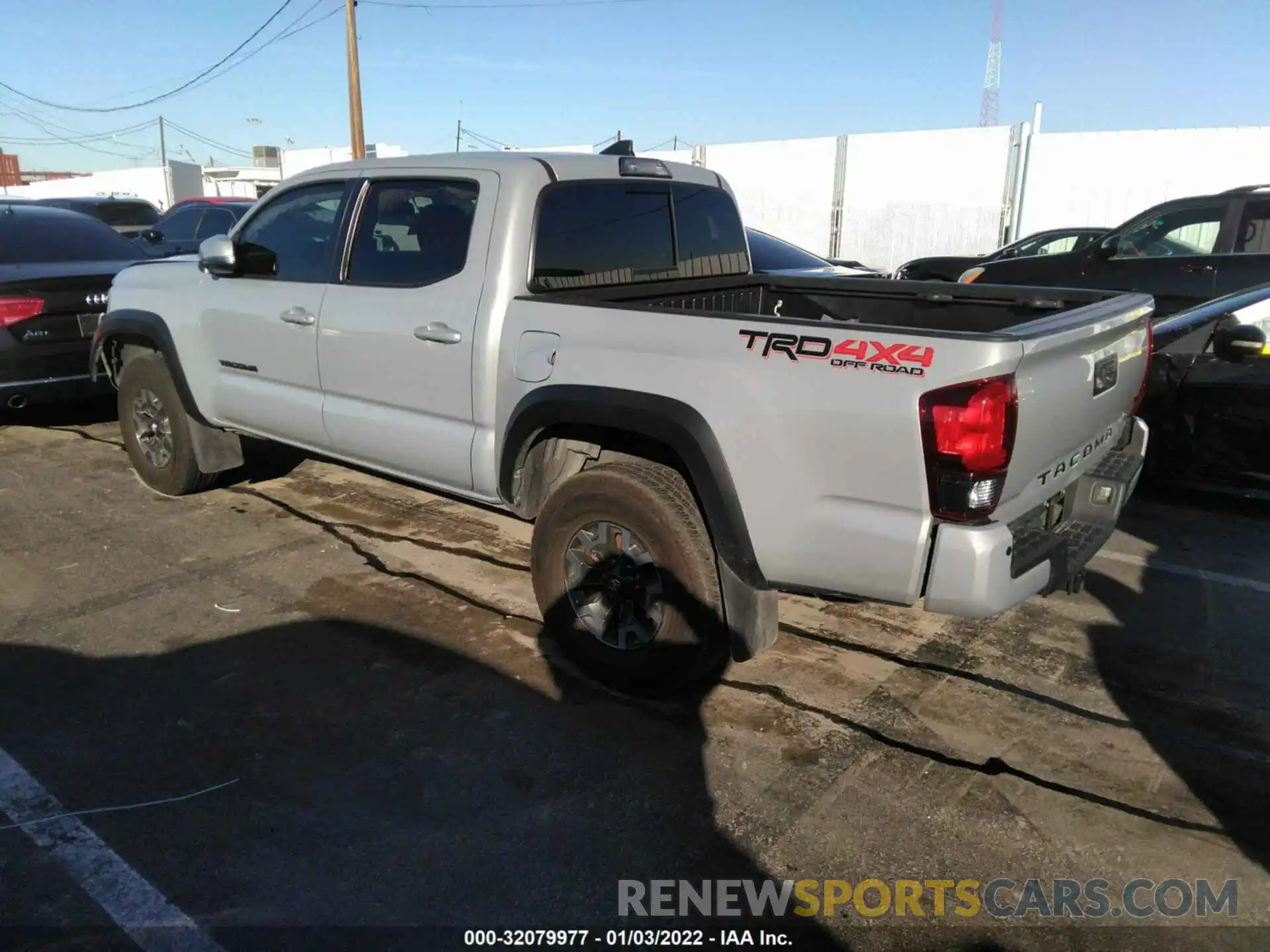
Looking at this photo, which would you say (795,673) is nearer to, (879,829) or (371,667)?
(879,829)

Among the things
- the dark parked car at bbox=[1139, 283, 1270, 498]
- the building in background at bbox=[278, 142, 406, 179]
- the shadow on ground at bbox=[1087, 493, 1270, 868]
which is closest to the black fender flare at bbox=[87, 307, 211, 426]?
the shadow on ground at bbox=[1087, 493, 1270, 868]

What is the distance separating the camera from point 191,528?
5.35m

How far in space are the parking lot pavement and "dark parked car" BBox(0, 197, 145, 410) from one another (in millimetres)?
1906

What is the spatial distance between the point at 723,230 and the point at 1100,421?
2213mm

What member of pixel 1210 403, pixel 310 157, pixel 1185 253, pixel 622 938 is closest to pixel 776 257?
pixel 1185 253

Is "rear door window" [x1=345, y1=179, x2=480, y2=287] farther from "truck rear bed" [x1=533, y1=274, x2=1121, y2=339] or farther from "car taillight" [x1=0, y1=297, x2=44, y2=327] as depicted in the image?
"car taillight" [x1=0, y1=297, x2=44, y2=327]

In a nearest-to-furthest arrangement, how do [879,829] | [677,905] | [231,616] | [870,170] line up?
1. [677,905]
2. [879,829]
3. [231,616]
4. [870,170]

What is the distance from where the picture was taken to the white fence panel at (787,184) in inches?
936

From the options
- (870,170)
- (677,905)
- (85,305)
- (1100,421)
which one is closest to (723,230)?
(1100,421)

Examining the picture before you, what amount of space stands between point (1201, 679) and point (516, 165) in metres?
3.46

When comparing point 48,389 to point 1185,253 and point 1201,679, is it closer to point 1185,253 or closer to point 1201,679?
point 1201,679

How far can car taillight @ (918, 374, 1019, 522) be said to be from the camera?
2617mm

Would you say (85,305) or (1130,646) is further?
(85,305)

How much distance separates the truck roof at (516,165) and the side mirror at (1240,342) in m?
3.04
